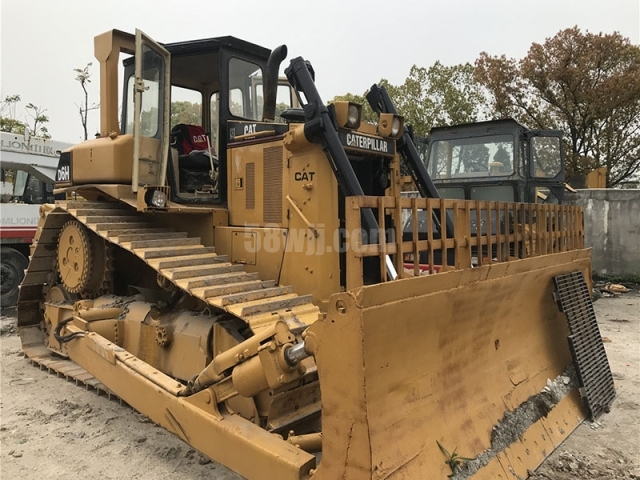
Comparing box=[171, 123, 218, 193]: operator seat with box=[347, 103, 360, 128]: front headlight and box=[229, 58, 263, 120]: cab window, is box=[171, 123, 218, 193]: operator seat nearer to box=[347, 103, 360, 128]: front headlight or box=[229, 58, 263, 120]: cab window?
box=[229, 58, 263, 120]: cab window

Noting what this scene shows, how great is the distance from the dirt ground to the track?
28 centimetres

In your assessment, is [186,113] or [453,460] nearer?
[453,460]

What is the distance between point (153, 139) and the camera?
480cm

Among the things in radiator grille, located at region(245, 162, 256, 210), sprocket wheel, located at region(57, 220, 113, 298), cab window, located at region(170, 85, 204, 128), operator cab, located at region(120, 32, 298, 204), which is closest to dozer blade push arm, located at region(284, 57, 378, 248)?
operator cab, located at region(120, 32, 298, 204)

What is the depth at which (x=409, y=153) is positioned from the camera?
4590 mm

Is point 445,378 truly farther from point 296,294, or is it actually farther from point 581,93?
point 581,93

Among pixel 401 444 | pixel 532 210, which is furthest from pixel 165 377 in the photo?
pixel 532 210

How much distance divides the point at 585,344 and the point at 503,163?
546cm

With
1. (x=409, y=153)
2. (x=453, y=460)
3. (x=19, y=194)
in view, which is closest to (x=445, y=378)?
(x=453, y=460)

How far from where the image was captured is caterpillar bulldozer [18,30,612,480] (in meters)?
2.62

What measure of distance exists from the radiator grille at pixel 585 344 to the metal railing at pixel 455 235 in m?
0.35

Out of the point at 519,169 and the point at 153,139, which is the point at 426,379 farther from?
the point at 519,169

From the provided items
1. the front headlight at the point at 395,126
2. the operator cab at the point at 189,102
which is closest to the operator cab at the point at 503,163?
the operator cab at the point at 189,102

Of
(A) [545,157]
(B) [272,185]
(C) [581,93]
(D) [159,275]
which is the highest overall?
(C) [581,93]
